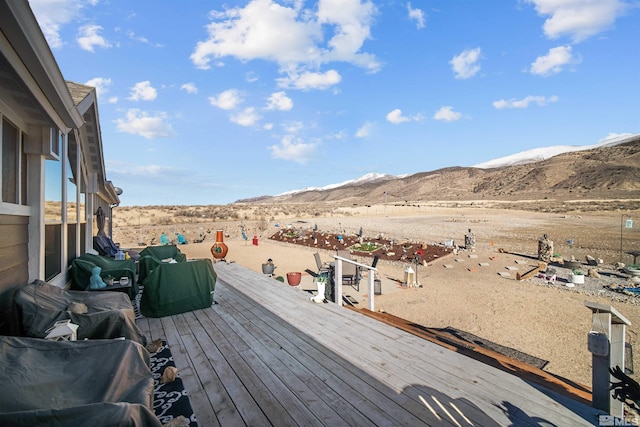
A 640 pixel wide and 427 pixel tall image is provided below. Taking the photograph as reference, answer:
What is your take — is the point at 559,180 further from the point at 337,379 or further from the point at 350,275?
the point at 337,379

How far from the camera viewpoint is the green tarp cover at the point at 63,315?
2.98 metres

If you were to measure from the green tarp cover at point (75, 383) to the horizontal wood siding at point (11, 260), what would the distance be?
1.18m

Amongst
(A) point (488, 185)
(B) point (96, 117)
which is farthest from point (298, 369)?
(A) point (488, 185)

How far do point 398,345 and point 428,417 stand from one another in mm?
1380

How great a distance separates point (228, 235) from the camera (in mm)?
22406

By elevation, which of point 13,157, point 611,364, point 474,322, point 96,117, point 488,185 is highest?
point 488,185

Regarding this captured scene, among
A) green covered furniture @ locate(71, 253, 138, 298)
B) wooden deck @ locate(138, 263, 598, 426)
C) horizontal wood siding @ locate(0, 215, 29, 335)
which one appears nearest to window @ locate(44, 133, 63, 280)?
green covered furniture @ locate(71, 253, 138, 298)

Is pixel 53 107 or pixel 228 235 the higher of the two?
pixel 53 107

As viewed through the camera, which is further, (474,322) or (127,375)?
(474,322)

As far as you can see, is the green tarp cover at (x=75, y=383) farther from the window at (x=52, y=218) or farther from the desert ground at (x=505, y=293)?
Result: the desert ground at (x=505, y=293)

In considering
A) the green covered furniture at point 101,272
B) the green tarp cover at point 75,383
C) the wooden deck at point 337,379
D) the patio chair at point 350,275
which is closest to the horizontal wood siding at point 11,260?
the green tarp cover at point 75,383

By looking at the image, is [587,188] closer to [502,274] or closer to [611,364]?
[502,274]

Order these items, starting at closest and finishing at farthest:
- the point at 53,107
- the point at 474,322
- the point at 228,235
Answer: the point at 53,107, the point at 474,322, the point at 228,235

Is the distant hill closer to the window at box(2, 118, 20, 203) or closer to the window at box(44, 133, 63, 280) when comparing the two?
the window at box(44, 133, 63, 280)
